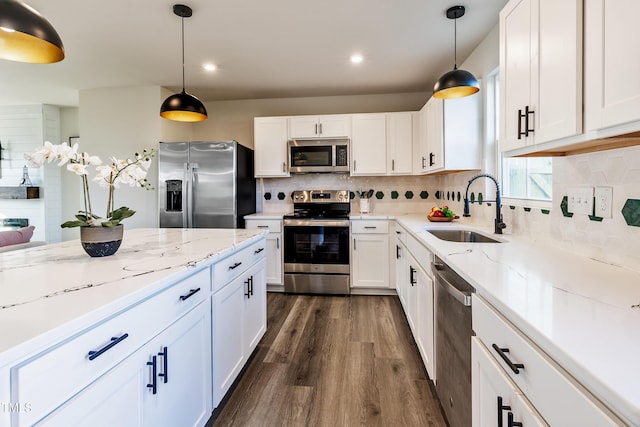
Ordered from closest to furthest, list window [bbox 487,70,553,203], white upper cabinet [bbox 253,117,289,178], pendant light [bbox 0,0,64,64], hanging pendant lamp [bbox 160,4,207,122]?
pendant light [bbox 0,0,64,64] → window [bbox 487,70,553,203] → hanging pendant lamp [bbox 160,4,207,122] → white upper cabinet [bbox 253,117,289,178]

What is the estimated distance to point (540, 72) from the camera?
1.31 metres

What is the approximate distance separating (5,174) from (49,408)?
6439mm

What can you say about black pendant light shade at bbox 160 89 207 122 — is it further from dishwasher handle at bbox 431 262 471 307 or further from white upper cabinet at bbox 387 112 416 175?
white upper cabinet at bbox 387 112 416 175

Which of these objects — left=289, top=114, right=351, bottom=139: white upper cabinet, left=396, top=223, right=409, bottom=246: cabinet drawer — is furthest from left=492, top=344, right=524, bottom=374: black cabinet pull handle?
left=289, top=114, right=351, bottom=139: white upper cabinet

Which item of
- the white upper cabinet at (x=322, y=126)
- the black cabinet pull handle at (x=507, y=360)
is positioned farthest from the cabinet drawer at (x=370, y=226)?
the black cabinet pull handle at (x=507, y=360)

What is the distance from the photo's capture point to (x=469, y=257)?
148cm

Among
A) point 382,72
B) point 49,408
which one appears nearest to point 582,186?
point 49,408

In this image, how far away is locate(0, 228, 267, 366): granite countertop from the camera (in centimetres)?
73

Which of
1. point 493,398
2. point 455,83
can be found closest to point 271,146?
point 455,83

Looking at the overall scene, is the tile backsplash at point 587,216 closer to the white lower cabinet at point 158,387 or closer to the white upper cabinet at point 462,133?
the white upper cabinet at point 462,133

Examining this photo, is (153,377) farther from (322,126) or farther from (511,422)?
(322,126)

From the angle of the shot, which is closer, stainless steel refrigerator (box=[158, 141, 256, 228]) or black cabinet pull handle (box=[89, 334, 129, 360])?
black cabinet pull handle (box=[89, 334, 129, 360])

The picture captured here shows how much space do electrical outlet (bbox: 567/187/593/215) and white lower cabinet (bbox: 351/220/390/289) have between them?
213 centimetres

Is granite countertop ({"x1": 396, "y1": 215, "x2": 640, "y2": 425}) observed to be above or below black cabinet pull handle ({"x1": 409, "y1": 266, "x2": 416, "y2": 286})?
above
